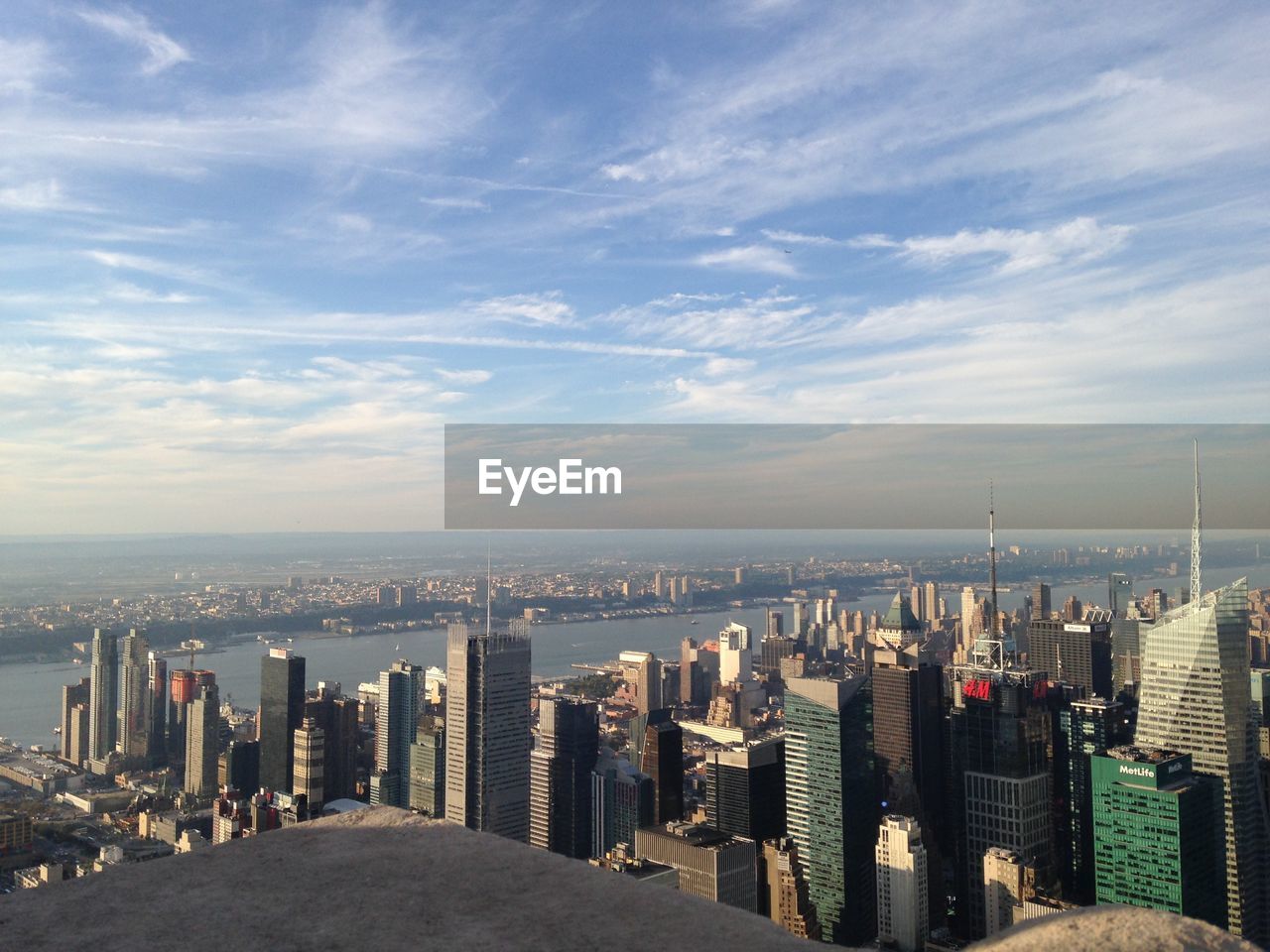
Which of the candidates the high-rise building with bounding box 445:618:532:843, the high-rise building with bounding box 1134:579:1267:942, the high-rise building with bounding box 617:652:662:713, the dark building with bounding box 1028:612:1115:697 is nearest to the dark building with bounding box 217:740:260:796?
the high-rise building with bounding box 445:618:532:843

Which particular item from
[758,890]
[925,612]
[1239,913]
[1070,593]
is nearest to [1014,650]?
[925,612]

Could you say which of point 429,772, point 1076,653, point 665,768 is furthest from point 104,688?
point 1076,653

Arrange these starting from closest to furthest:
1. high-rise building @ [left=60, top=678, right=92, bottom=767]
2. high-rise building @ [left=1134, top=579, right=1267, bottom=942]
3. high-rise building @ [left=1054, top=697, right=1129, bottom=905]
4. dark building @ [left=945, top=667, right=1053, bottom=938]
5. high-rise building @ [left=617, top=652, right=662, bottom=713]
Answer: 1. high-rise building @ [left=1054, top=697, right=1129, bottom=905]
2. high-rise building @ [left=1134, top=579, right=1267, bottom=942]
3. dark building @ [left=945, top=667, right=1053, bottom=938]
4. high-rise building @ [left=60, top=678, right=92, bottom=767]
5. high-rise building @ [left=617, top=652, right=662, bottom=713]

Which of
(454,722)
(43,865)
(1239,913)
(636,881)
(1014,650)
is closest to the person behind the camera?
(636,881)

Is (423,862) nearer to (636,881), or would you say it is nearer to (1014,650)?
(636,881)

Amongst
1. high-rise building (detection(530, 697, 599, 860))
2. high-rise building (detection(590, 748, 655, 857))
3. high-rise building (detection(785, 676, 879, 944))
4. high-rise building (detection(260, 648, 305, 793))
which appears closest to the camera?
high-rise building (detection(785, 676, 879, 944))

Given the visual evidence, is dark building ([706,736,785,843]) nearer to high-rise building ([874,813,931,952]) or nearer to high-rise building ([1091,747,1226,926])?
high-rise building ([874,813,931,952])

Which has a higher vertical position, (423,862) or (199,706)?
(423,862)
